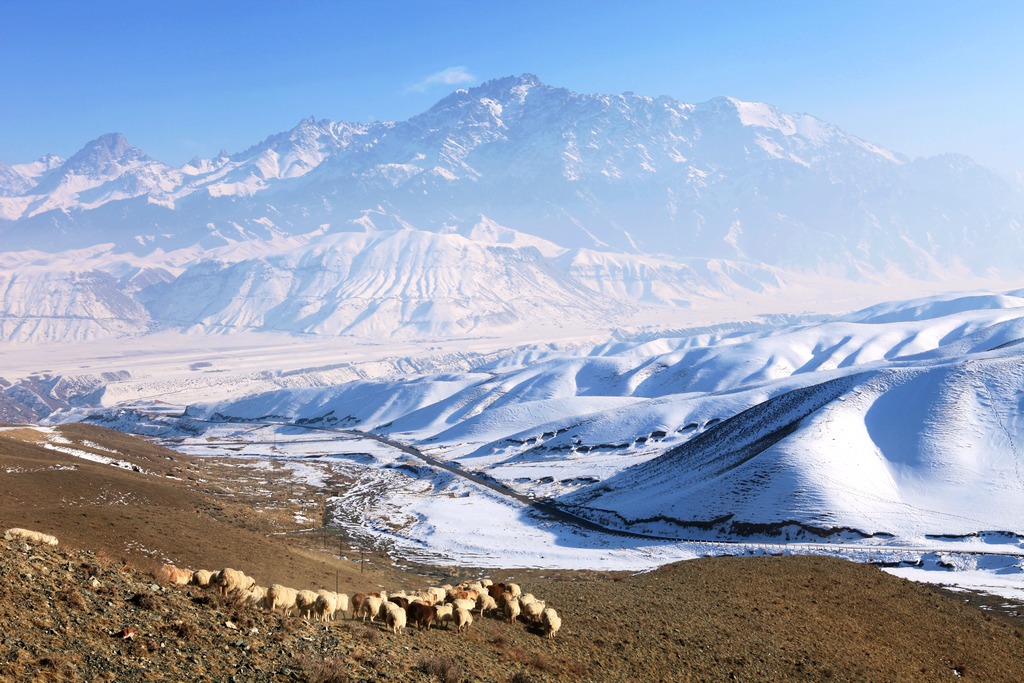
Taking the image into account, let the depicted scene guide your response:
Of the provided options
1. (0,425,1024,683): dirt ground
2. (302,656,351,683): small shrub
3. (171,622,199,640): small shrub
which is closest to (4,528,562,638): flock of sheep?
(0,425,1024,683): dirt ground

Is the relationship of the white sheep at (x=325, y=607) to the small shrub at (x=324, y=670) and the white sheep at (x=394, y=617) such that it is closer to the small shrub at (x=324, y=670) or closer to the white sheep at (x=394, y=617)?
the white sheep at (x=394, y=617)

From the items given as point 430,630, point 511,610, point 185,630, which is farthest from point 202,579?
point 511,610

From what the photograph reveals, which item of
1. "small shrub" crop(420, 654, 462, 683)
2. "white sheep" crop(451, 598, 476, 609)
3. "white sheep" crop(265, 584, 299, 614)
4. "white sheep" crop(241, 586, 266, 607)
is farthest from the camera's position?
"white sheep" crop(451, 598, 476, 609)

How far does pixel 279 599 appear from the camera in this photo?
21.0 metres

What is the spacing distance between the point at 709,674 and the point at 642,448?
3408 inches

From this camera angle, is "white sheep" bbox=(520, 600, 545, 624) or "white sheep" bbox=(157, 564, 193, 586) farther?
"white sheep" bbox=(520, 600, 545, 624)

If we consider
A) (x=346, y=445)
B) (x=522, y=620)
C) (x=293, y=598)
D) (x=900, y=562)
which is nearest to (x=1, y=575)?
(x=293, y=598)

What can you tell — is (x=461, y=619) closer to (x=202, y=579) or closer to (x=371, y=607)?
(x=371, y=607)

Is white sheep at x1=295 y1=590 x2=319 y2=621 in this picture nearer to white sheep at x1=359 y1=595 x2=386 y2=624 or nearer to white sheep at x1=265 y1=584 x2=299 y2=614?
white sheep at x1=265 y1=584 x2=299 y2=614

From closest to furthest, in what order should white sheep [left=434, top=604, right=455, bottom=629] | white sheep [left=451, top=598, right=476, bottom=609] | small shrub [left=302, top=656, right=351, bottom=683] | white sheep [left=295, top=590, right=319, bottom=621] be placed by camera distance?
small shrub [left=302, top=656, right=351, bottom=683] < white sheep [left=295, top=590, right=319, bottom=621] < white sheep [left=434, top=604, right=455, bottom=629] < white sheep [left=451, top=598, right=476, bottom=609]

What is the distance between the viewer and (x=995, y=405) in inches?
3214

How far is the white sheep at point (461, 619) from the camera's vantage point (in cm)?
2242

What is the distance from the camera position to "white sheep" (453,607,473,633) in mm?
22422

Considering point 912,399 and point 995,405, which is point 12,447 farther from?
point 995,405
